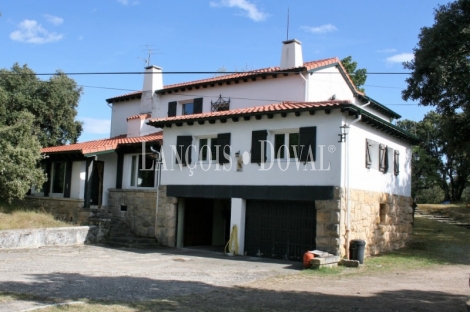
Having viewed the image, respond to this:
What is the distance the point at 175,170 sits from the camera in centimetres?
1839

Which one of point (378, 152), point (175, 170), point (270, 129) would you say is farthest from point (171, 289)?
point (378, 152)

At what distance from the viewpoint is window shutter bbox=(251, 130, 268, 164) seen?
16.1m

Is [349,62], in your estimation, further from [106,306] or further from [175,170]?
[106,306]

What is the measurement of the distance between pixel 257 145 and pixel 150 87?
990 cm

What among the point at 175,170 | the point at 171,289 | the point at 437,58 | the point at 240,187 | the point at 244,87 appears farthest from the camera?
the point at 244,87

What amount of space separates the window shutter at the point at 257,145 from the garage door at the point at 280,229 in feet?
5.05

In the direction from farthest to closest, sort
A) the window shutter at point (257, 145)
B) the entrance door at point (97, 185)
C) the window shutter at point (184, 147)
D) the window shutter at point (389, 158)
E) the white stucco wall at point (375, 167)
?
the entrance door at point (97, 185), the window shutter at point (389, 158), the window shutter at point (184, 147), the window shutter at point (257, 145), the white stucco wall at point (375, 167)

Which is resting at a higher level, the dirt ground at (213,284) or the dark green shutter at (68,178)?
the dark green shutter at (68,178)

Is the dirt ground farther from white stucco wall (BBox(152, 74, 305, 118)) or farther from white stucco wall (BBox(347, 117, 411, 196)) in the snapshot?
white stucco wall (BBox(152, 74, 305, 118))

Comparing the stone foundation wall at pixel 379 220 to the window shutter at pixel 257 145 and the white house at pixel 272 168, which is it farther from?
the window shutter at pixel 257 145

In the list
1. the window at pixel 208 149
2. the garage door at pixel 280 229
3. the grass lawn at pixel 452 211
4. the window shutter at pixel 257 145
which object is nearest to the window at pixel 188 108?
the window at pixel 208 149

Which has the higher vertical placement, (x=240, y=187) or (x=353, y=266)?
(x=240, y=187)

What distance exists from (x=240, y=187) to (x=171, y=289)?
7028 millimetres

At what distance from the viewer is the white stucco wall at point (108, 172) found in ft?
69.5
